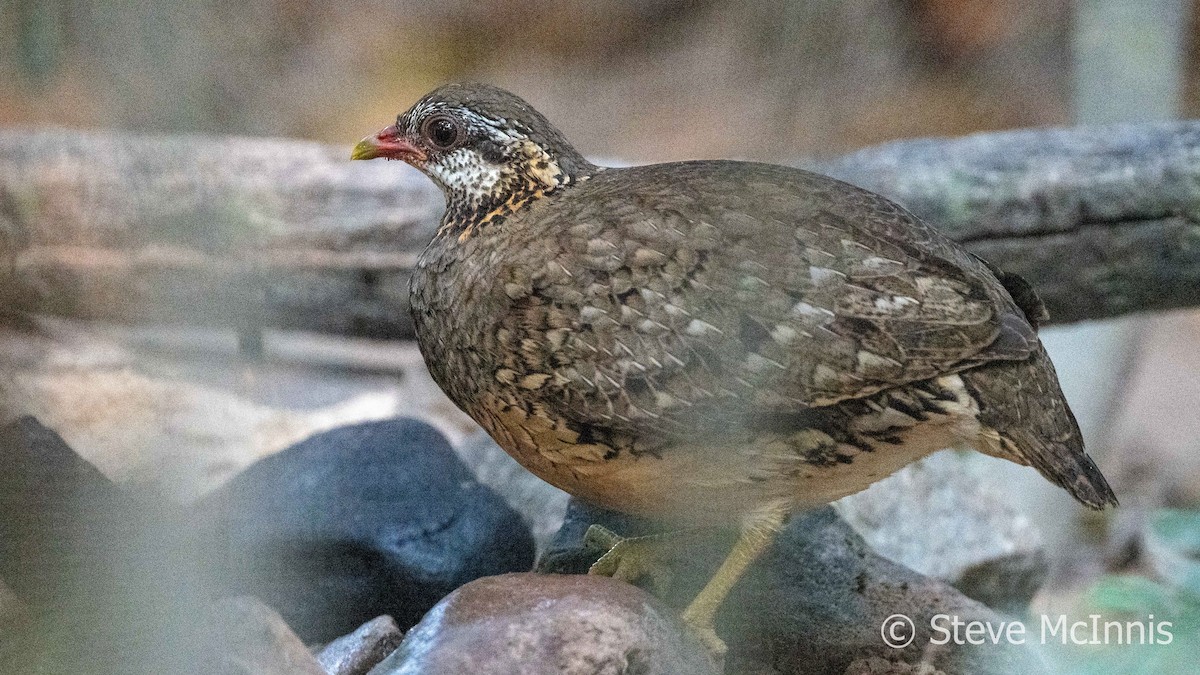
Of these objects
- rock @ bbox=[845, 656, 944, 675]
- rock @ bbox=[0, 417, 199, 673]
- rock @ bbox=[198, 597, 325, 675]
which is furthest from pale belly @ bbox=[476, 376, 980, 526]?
rock @ bbox=[0, 417, 199, 673]

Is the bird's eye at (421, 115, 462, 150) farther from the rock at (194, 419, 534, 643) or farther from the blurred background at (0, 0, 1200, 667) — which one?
the rock at (194, 419, 534, 643)

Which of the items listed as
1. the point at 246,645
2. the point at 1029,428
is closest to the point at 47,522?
the point at 246,645

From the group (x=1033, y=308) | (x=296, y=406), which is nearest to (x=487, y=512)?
(x=1033, y=308)

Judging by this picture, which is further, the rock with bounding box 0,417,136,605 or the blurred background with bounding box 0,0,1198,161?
the blurred background with bounding box 0,0,1198,161

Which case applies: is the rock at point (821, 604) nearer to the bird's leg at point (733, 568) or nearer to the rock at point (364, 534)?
the bird's leg at point (733, 568)

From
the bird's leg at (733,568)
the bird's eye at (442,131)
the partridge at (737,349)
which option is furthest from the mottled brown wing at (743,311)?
the bird's eye at (442,131)

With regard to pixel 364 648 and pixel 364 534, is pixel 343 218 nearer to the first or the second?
pixel 364 534

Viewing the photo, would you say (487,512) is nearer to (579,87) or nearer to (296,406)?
(296,406)
